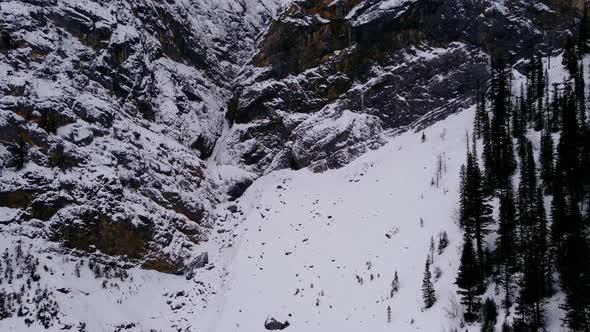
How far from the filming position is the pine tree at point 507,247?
1560 inches

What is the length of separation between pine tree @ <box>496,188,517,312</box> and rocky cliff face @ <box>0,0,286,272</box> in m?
30.7

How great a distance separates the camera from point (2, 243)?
4416 cm

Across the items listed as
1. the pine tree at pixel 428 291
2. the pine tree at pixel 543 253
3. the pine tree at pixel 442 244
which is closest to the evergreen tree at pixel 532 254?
the pine tree at pixel 543 253

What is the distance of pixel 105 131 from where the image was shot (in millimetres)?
56406

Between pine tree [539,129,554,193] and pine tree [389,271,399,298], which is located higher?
pine tree [539,129,554,193]

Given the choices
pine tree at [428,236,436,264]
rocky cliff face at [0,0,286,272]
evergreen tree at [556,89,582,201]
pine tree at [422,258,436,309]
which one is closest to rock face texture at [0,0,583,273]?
rocky cliff face at [0,0,286,272]

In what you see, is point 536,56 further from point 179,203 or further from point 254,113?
point 179,203

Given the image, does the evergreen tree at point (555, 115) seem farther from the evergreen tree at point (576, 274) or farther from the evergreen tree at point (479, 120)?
the evergreen tree at point (576, 274)

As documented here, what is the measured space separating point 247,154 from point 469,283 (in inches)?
1547

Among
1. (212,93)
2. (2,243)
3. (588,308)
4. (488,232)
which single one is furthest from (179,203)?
(588,308)

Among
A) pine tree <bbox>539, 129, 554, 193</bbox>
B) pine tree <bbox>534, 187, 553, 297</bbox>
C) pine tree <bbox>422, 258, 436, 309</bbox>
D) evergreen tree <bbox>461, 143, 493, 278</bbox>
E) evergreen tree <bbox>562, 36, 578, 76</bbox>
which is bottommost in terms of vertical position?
pine tree <bbox>422, 258, 436, 309</bbox>

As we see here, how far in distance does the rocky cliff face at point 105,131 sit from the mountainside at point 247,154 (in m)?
0.20

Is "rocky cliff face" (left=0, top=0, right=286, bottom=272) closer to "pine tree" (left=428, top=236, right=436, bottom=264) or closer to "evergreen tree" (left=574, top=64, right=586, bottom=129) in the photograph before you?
"pine tree" (left=428, top=236, right=436, bottom=264)

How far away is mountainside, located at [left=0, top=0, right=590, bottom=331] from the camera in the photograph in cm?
4553
